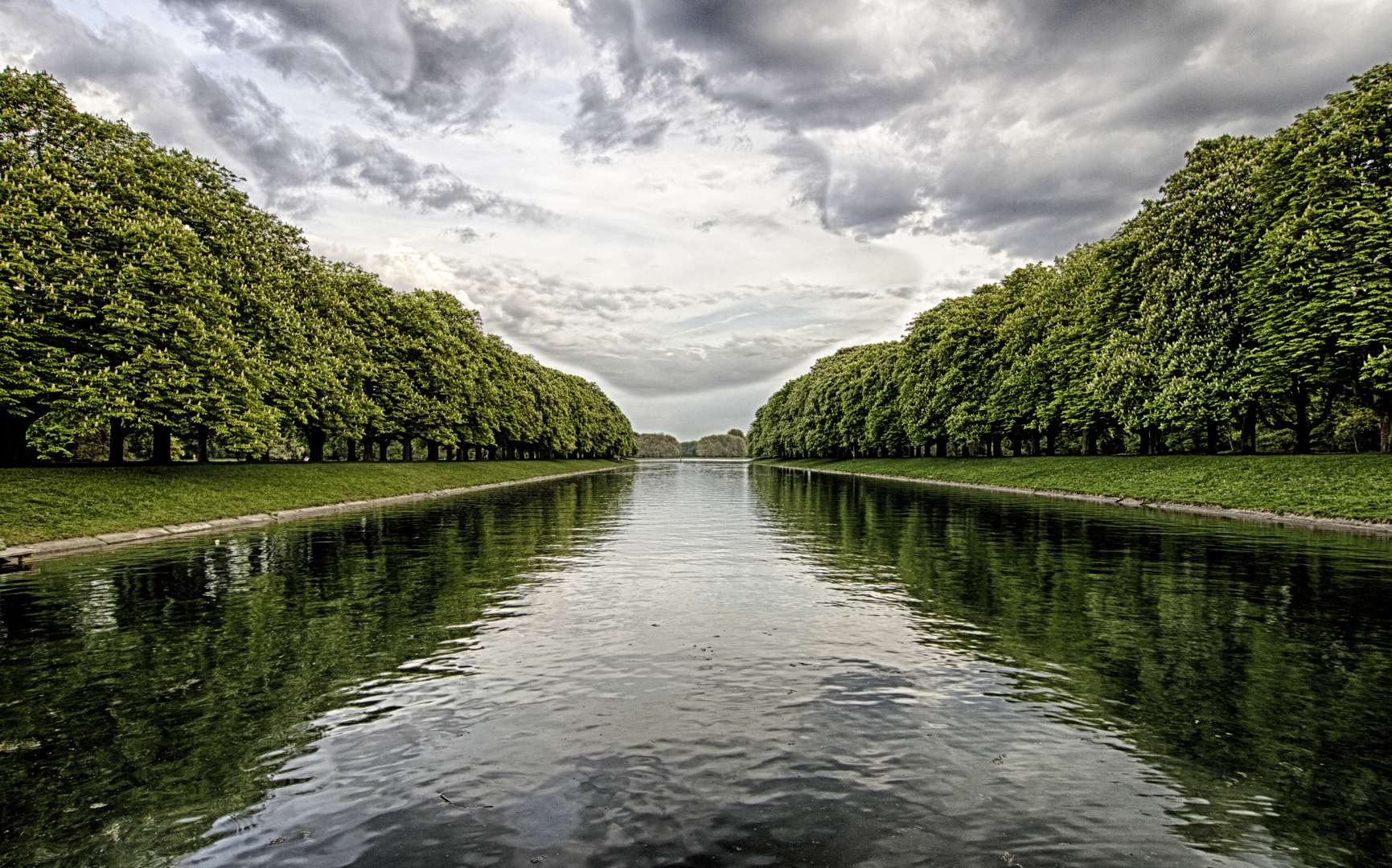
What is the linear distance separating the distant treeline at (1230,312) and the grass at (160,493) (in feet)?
165

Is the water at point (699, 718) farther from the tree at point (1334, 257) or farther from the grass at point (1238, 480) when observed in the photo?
the tree at point (1334, 257)

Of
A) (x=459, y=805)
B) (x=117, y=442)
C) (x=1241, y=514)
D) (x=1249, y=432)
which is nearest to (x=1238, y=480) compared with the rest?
(x=1241, y=514)

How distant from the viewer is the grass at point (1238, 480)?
28281 mm

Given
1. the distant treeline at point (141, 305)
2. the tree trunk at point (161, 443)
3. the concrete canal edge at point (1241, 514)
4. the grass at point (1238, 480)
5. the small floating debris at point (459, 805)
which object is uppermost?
the distant treeline at point (141, 305)

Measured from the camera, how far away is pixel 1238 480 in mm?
Result: 35219

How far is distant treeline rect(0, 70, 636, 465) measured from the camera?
1152 inches

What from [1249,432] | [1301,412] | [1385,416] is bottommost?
[1249,432]

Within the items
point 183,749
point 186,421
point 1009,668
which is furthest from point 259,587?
point 186,421

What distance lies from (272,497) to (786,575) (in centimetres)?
3002

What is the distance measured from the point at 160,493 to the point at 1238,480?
50.8 metres

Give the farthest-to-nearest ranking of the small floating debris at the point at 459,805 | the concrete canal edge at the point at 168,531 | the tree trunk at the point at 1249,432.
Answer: the tree trunk at the point at 1249,432
the concrete canal edge at the point at 168,531
the small floating debris at the point at 459,805

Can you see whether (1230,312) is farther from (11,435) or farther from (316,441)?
(11,435)

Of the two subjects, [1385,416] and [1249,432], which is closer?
[1385,416]

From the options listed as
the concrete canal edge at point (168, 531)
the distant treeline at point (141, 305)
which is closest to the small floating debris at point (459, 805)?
the concrete canal edge at point (168, 531)
